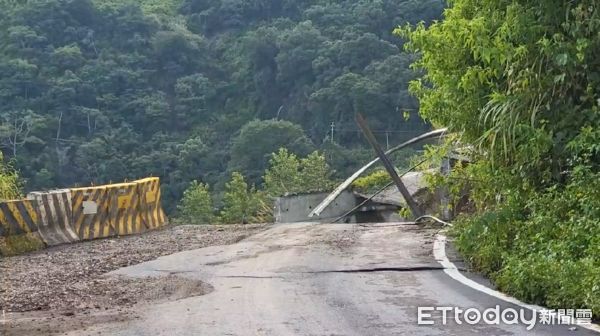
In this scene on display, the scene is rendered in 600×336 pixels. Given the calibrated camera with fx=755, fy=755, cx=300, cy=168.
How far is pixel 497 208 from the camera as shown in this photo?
9250 millimetres

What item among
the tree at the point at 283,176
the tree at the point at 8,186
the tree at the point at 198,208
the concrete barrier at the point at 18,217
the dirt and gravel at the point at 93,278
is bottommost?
the tree at the point at 198,208

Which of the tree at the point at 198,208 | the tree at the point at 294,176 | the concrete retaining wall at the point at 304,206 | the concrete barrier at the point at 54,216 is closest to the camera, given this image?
the concrete barrier at the point at 54,216

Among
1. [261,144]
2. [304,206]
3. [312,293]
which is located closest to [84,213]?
[312,293]

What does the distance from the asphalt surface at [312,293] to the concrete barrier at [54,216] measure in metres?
3.07

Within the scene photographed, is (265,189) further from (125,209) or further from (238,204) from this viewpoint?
(125,209)

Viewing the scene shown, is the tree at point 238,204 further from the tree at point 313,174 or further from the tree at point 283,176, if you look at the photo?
the tree at point 313,174

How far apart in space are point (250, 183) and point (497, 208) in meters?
38.5

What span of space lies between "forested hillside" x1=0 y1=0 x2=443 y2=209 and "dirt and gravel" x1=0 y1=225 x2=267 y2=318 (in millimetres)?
29580

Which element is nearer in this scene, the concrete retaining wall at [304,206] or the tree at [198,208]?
the concrete retaining wall at [304,206]

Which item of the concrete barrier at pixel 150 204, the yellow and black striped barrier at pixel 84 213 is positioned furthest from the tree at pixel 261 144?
the yellow and black striped barrier at pixel 84 213

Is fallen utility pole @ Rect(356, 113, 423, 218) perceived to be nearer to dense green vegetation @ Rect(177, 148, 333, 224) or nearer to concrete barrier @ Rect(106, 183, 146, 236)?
concrete barrier @ Rect(106, 183, 146, 236)

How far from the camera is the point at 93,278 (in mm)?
9219

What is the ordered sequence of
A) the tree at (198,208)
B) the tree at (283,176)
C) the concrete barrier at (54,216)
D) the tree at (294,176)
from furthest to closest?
1. the tree at (283,176)
2. the tree at (294,176)
3. the tree at (198,208)
4. the concrete barrier at (54,216)

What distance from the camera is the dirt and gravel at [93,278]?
7574 millimetres
